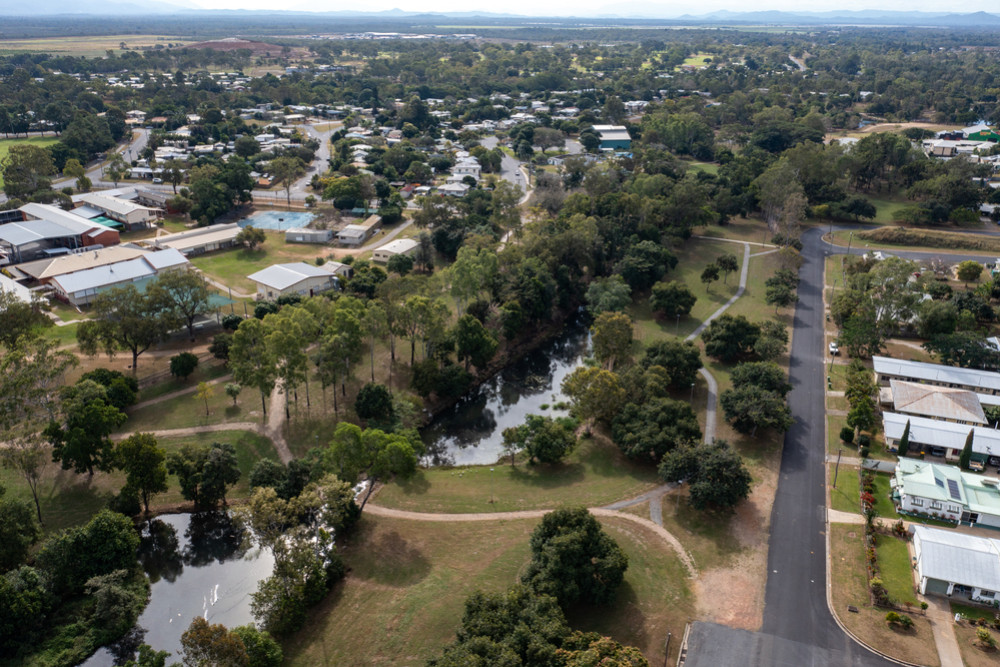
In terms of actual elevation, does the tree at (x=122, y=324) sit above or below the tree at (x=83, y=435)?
above

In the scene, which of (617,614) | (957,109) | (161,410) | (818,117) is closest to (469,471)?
(617,614)

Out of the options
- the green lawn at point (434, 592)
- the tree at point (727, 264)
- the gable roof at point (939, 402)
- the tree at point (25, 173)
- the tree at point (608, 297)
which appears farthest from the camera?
the tree at point (25, 173)

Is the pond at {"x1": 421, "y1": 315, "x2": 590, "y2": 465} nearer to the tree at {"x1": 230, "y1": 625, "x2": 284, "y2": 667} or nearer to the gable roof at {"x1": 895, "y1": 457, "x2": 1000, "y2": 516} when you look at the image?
the tree at {"x1": 230, "y1": 625, "x2": 284, "y2": 667}

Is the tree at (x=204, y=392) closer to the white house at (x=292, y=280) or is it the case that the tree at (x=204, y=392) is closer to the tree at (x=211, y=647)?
the white house at (x=292, y=280)

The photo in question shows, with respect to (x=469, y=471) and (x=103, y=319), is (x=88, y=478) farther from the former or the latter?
(x=469, y=471)

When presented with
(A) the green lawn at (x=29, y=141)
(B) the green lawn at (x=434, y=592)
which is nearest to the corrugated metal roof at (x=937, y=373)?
(B) the green lawn at (x=434, y=592)

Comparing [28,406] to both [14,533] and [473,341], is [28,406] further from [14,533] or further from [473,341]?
[473,341]

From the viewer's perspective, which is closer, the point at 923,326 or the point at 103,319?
the point at 103,319
